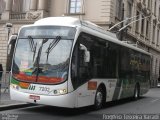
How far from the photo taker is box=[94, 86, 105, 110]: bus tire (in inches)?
616

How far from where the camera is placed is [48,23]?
47.6 ft

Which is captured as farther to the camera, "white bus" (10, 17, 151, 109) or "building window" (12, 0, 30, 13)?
"building window" (12, 0, 30, 13)

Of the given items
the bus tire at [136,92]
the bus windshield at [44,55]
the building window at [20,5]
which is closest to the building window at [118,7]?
the building window at [20,5]

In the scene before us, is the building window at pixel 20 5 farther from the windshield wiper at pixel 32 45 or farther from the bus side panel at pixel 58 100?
the bus side panel at pixel 58 100

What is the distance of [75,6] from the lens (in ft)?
132

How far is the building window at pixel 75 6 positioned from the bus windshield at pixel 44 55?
25716 millimetres

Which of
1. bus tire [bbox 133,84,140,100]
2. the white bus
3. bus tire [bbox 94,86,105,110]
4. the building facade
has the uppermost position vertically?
the building facade

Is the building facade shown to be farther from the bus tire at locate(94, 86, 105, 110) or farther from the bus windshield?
the bus windshield

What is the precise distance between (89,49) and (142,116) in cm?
314

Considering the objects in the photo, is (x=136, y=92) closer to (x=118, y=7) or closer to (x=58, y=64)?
(x=58, y=64)

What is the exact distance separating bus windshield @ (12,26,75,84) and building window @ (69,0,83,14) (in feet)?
84.4

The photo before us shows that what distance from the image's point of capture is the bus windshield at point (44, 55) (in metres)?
13.4

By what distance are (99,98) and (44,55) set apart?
3454 millimetres

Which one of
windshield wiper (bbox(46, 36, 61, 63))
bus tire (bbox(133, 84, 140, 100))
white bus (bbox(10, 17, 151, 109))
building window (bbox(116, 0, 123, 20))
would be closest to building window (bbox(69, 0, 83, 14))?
building window (bbox(116, 0, 123, 20))
